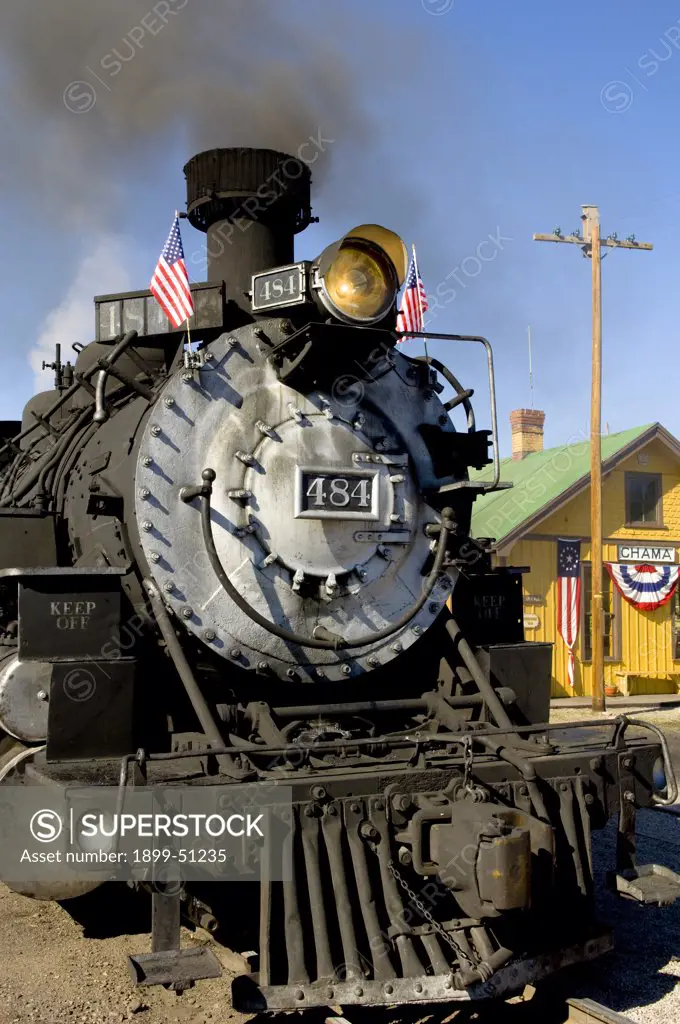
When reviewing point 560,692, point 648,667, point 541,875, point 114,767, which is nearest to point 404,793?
point 541,875

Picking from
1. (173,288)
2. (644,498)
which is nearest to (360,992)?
(173,288)

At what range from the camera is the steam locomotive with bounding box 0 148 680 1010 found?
378cm

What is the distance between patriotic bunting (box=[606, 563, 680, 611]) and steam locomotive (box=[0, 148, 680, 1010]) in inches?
472

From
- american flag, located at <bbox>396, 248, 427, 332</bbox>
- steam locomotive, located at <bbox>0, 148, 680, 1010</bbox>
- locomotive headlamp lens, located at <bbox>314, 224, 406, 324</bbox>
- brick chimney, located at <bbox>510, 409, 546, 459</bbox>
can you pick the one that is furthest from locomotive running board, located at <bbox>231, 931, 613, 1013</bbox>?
brick chimney, located at <bbox>510, 409, 546, 459</bbox>

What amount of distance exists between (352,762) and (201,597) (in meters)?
0.99

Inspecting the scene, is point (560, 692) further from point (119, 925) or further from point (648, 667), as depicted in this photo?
point (119, 925)

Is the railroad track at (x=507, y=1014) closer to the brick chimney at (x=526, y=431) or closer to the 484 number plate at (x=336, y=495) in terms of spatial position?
the 484 number plate at (x=336, y=495)

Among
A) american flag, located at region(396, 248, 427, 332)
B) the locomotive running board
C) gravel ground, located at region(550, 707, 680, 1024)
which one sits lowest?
gravel ground, located at region(550, 707, 680, 1024)

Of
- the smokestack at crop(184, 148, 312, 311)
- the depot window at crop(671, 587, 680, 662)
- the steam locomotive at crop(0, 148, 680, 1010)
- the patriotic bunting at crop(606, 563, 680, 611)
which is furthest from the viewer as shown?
the depot window at crop(671, 587, 680, 662)

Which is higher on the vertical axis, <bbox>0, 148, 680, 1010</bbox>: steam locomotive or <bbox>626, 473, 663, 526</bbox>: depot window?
<bbox>626, 473, 663, 526</bbox>: depot window

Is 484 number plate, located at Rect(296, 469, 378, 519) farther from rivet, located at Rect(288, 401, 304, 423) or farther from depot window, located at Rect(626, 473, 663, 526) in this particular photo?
depot window, located at Rect(626, 473, 663, 526)

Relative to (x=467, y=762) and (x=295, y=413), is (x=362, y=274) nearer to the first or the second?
(x=295, y=413)

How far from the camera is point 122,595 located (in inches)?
179

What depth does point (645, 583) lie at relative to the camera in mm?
17406
